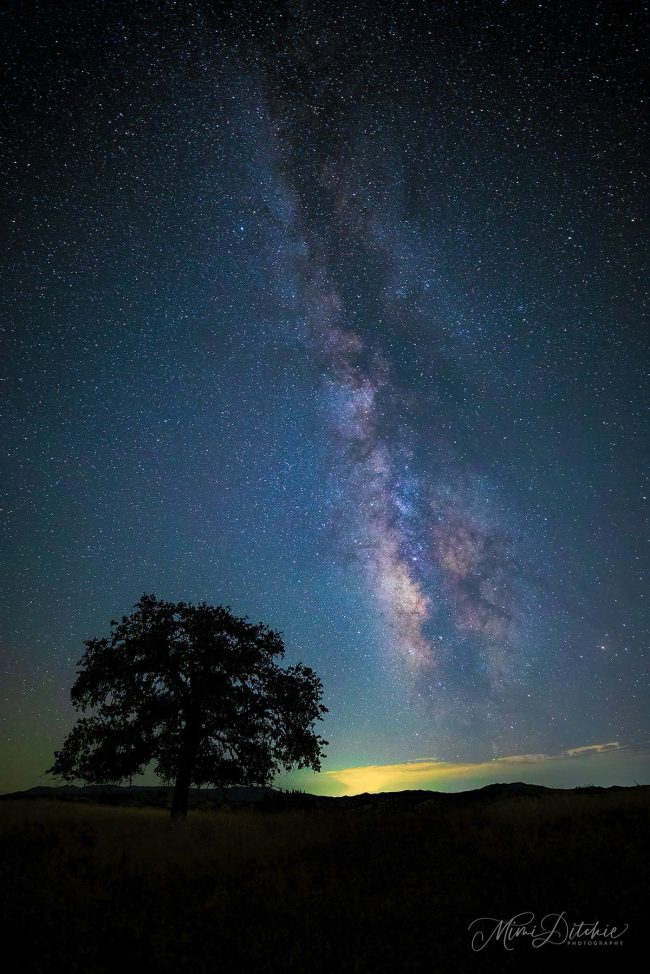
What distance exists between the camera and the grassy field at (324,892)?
18.7ft

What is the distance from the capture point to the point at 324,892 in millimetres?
7758

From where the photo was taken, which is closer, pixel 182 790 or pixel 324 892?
pixel 324 892

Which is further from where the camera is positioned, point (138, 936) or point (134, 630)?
point (134, 630)

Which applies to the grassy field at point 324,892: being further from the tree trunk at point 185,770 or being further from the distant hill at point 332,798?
the distant hill at point 332,798

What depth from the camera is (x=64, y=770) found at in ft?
59.8

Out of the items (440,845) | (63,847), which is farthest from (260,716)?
(440,845)

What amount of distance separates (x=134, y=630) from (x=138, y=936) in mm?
13732

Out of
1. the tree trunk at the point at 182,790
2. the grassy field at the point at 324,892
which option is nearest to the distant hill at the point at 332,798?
the tree trunk at the point at 182,790

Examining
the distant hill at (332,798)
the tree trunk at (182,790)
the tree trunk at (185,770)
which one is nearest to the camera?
the tree trunk at (182,790)

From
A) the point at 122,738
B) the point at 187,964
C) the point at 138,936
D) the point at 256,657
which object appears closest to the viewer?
the point at 187,964

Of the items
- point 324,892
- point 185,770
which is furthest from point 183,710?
point 324,892

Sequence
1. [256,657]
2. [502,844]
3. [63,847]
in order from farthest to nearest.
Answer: [256,657] < [63,847] < [502,844]

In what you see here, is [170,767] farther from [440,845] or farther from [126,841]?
[440,845]

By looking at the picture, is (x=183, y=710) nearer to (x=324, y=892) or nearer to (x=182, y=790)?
(x=182, y=790)
